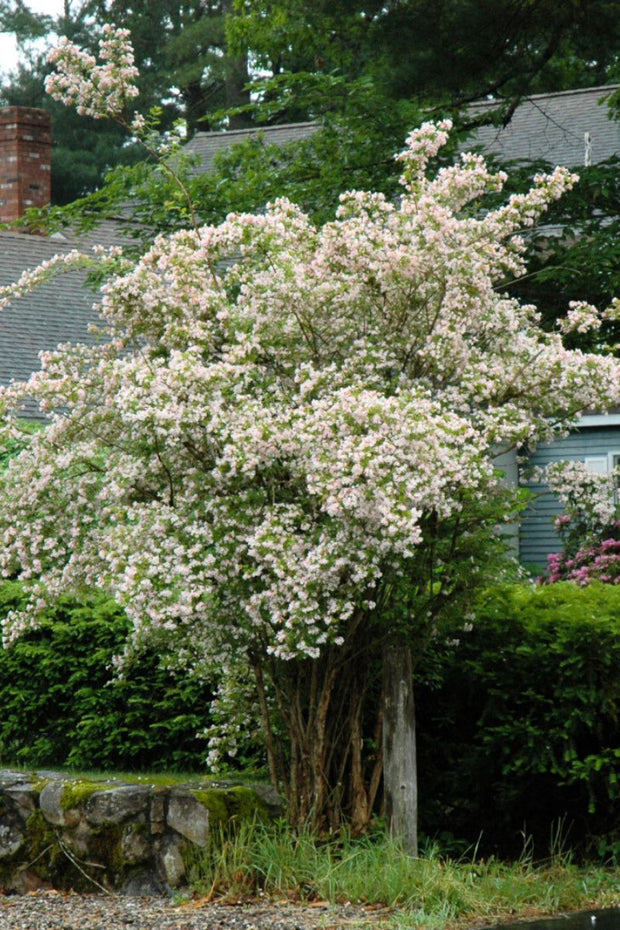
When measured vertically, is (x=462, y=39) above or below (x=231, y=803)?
above

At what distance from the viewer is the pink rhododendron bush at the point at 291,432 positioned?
5.37m

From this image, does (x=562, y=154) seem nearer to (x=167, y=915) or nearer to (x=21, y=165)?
(x=21, y=165)

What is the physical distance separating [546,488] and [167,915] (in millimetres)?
11312

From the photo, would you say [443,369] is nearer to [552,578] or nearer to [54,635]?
[54,635]

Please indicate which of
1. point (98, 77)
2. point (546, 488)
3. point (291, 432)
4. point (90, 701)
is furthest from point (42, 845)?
point (546, 488)

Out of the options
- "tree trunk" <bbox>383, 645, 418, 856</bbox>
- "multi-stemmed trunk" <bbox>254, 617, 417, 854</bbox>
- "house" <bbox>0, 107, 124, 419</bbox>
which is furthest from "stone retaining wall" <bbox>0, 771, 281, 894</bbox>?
"house" <bbox>0, 107, 124, 419</bbox>

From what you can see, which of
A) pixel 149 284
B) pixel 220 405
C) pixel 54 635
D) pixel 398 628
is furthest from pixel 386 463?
pixel 54 635

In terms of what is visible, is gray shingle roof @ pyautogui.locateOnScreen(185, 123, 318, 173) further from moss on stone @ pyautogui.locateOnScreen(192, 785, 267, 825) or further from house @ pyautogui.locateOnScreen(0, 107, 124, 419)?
moss on stone @ pyautogui.locateOnScreen(192, 785, 267, 825)

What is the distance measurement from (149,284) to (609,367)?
7.21ft

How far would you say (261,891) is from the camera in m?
5.58

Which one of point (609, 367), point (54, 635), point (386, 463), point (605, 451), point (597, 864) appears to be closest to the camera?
point (386, 463)

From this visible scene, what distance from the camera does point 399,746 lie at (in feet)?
19.7

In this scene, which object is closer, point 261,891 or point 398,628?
point 261,891

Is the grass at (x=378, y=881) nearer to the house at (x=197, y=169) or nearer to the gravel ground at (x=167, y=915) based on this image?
the gravel ground at (x=167, y=915)
